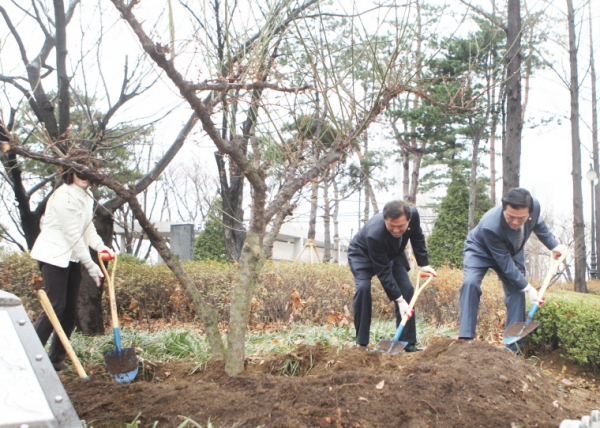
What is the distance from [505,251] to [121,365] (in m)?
3.17

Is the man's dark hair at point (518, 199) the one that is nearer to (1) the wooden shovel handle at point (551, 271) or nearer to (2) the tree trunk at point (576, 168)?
(1) the wooden shovel handle at point (551, 271)

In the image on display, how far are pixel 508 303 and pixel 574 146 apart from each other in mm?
11307

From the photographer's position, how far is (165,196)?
88.0ft

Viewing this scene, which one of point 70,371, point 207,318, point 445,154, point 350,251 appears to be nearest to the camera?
point 207,318

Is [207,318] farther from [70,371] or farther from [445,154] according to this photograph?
[445,154]

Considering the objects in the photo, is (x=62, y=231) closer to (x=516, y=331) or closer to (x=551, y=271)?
(x=516, y=331)

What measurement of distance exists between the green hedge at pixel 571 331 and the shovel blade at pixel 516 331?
525 millimetres

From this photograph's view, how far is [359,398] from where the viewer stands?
2557 millimetres

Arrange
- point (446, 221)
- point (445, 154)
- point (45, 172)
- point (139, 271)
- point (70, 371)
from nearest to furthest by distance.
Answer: point (70, 371) < point (139, 271) < point (45, 172) < point (446, 221) < point (445, 154)

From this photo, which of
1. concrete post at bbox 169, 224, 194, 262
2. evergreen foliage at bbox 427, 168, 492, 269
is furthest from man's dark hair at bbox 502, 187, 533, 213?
evergreen foliage at bbox 427, 168, 492, 269

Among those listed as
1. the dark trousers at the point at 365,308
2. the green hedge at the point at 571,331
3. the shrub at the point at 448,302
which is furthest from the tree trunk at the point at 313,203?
the green hedge at the point at 571,331

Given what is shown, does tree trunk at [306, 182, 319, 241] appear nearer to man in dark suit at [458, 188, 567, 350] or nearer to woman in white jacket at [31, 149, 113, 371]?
man in dark suit at [458, 188, 567, 350]

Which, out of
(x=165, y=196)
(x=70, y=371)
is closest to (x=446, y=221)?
(x=70, y=371)

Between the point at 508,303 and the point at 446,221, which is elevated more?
the point at 446,221
